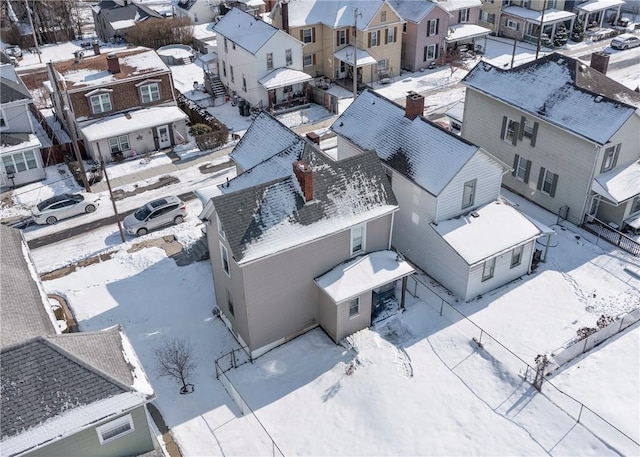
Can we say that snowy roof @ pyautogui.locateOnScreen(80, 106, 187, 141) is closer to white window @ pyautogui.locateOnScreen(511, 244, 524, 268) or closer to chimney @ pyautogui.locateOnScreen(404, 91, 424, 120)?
chimney @ pyautogui.locateOnScreen(404, 91, 424, 120)

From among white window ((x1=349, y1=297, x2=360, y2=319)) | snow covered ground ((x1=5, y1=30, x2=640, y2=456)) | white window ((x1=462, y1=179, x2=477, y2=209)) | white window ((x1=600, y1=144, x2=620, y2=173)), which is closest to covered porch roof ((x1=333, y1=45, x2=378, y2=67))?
white window ((x1=600, y1=144, x2=620, y2=173))

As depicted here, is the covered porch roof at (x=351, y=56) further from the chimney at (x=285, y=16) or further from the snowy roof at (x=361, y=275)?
the snowy roof at (x=361, y=275)

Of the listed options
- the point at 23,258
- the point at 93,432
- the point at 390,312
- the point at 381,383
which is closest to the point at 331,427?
the point at 381,383

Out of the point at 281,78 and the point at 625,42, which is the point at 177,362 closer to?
the point at 281,78

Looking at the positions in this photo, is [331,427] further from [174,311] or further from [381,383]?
[174,311]

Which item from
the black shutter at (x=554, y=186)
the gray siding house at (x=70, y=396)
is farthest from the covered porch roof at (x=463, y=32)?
the gray siding house at (x=70, y=396)

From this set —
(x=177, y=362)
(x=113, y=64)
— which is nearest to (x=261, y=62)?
(x=113, y=64)
